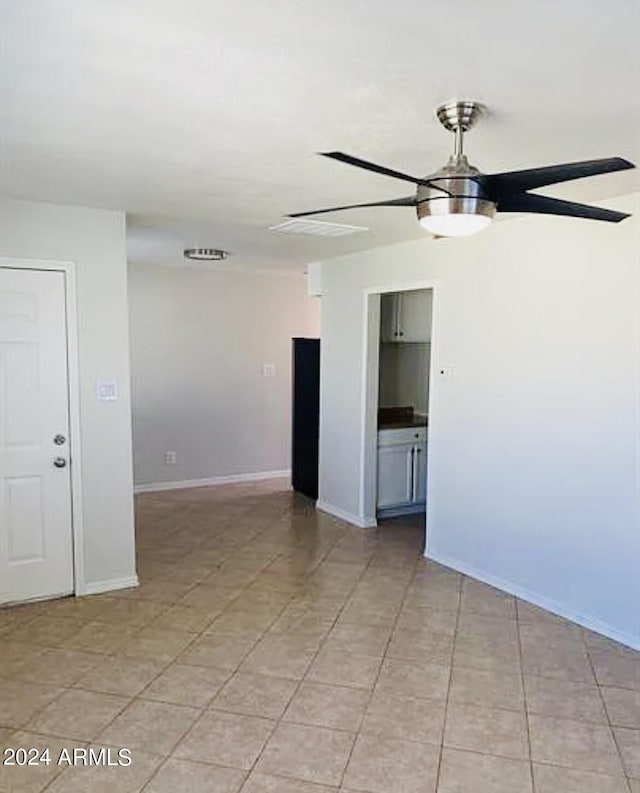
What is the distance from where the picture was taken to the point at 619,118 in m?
2.18

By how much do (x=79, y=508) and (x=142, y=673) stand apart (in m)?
1.25

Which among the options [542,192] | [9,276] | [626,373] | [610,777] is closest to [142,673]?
[610,777]

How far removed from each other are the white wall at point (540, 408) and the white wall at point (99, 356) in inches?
83.2

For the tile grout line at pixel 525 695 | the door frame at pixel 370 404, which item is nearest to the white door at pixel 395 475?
the door frame at pixel 370 404

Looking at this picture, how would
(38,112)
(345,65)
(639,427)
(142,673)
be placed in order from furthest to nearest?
(639,427) < (142,673) < (38,112) < (345,65)

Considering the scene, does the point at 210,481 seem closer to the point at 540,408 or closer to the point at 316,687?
the point at 540,408

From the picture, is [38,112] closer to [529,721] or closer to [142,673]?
[142,673]

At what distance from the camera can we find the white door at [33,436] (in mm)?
3645

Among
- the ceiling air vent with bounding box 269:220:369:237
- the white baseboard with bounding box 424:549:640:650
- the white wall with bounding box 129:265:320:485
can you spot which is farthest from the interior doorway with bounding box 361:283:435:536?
the white wall with bounding box 129:265:320:485

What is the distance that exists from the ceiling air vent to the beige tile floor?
230cm

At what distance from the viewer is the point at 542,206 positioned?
2059mm

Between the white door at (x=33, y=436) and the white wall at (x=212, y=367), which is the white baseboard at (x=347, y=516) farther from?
the white door at (x=33, y=436)

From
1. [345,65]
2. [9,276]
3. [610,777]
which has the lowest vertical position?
[610,777]

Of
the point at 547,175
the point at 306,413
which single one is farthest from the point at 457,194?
the point at 306,413
